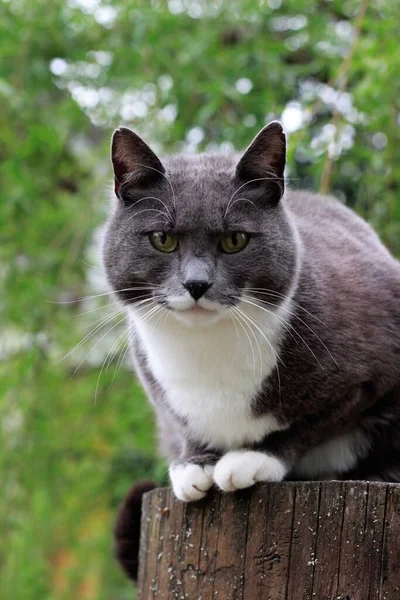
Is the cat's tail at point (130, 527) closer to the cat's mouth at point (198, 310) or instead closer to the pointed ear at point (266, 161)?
the cat's mouth at point (198, 310)

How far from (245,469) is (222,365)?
272 millimetres

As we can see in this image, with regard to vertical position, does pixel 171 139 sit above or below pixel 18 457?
above

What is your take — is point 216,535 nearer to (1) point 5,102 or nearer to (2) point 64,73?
(1) point 5,102

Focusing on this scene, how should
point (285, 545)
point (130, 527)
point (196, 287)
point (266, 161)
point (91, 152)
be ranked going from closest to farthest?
point (285, 545)
point (196, 287)
point (266, 161)
point (130, 527)
point (91, 152)

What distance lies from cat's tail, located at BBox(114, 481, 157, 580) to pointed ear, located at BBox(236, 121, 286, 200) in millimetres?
1047

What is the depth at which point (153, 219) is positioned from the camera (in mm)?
2004

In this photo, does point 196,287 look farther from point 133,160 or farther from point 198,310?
point 133,160

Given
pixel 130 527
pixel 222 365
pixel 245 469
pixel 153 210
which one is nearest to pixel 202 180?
pixel 153 210

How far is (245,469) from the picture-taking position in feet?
6.29

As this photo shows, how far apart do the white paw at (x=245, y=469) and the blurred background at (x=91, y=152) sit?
1243 millimetres

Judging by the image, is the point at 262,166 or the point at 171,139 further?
the point at 171,139

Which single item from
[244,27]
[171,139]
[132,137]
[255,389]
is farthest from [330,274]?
→ [244,27]

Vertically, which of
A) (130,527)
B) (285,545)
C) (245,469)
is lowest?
(130,527)

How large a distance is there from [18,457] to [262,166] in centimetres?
194
